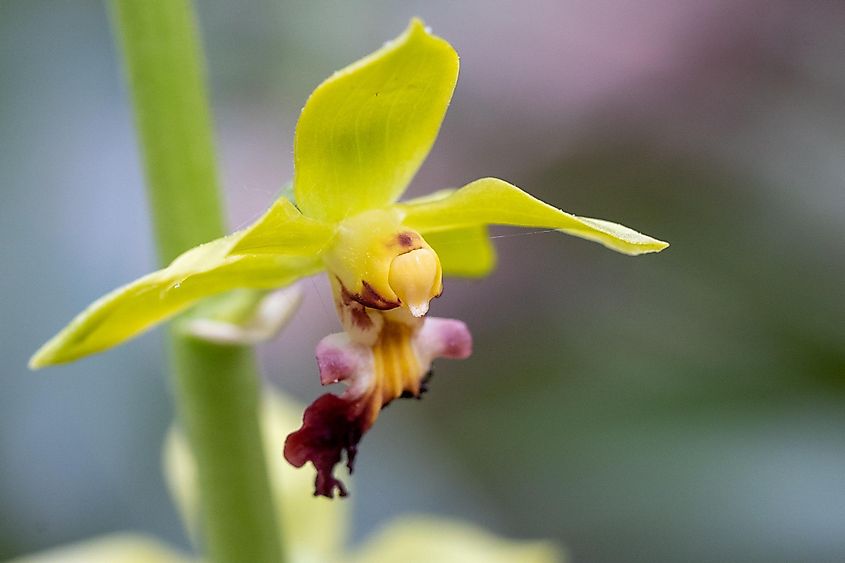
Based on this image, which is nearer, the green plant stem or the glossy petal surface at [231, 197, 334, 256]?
the glossy petal surface at [231, 197, 334, 256]

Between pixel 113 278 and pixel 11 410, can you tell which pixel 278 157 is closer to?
pixel 113 278

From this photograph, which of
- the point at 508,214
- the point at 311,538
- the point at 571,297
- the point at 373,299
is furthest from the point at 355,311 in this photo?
the point at 571,297

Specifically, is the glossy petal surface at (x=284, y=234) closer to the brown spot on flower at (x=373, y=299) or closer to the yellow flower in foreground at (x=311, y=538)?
the brown spot on flower at (x=373, y=299)

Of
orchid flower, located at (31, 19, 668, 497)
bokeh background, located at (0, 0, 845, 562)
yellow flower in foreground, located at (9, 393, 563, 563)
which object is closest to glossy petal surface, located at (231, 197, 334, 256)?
orchid flower, located at (31, 19, 668, 497)

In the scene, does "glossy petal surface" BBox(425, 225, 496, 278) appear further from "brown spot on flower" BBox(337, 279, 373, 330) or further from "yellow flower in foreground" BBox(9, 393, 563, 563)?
"yellow flower in foreground" BBox(9, 393, 563, 563)

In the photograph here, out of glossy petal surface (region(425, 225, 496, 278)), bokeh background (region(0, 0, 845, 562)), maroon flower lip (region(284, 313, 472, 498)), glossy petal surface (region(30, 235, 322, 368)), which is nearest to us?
glossy petal surface (region(30, 235, 322, 368))

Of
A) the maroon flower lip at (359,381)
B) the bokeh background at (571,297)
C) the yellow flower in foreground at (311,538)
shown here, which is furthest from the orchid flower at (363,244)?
the bokeh background at (571,297)

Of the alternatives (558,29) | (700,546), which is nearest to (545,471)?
(700,546)
